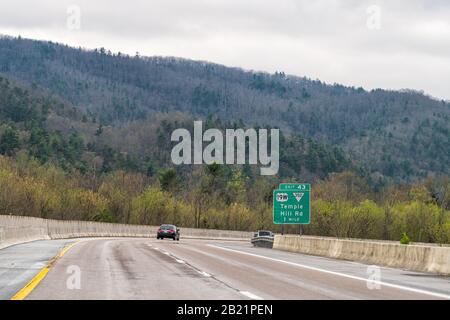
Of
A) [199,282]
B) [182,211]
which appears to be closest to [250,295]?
[199,282]

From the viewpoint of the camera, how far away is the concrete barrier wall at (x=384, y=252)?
85.2 ft

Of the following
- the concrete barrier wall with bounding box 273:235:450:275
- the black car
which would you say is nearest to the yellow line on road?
the concrete barrier wall with bounding box 273:235:450:275

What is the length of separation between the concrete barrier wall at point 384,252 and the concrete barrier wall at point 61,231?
14515 mm

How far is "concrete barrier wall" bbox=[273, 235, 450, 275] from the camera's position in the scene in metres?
26.0

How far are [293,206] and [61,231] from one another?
19.6 m

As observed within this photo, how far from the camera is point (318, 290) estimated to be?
1759 centimetres

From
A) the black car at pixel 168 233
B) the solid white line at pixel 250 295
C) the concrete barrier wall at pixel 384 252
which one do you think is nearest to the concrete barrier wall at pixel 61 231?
the black car at pixel 168 233

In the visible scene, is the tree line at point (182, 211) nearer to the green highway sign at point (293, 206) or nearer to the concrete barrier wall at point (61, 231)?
the concrete barrier wall at point (61, 231)

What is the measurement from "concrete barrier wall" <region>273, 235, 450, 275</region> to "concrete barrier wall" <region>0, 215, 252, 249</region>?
14515 mm

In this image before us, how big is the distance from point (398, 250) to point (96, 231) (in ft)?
179

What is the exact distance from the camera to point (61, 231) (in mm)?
64062
